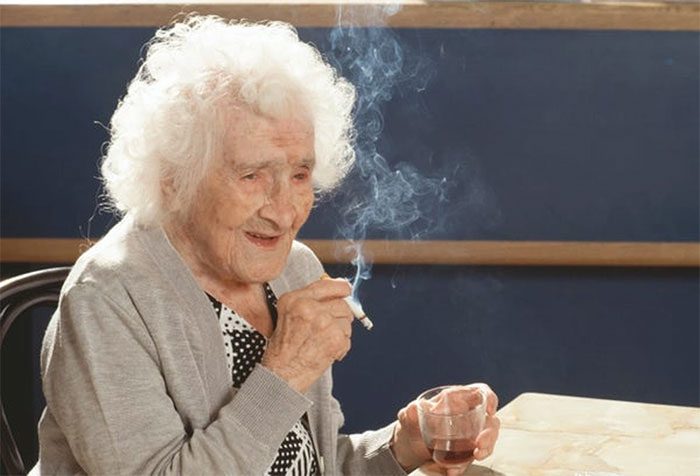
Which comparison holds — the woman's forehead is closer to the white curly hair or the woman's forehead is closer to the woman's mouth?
the white curly hair

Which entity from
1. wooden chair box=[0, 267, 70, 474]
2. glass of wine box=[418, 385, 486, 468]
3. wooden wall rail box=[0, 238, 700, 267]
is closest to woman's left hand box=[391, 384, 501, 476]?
glass of wine box=[418, 385, 486, 468]

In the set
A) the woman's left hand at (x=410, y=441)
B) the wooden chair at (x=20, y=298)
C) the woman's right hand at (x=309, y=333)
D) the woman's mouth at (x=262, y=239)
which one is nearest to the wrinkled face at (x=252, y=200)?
the woman's mouth at (x=262, y=239)

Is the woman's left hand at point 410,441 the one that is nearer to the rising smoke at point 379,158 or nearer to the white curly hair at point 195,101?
the white curly hair at point 195,101

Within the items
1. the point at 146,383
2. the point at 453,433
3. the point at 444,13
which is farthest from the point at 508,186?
the point at 146,383

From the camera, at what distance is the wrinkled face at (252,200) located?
211cm

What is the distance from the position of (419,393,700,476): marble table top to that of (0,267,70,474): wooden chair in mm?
903

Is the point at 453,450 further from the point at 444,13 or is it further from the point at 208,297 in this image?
the point at 444,13

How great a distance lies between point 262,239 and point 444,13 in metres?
1.75

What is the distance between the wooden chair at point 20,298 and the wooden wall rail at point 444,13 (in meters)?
1.42

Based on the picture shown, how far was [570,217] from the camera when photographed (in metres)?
3.87

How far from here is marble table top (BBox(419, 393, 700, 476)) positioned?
6.66 feet

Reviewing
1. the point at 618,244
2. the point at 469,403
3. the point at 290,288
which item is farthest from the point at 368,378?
the point at 469,403

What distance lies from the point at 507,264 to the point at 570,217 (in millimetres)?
232

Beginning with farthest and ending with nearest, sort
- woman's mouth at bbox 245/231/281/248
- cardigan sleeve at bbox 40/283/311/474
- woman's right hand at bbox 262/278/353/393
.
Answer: woman's mouth at bbox 245/231/281/248 → woman's right hand at bbox 262/278/353/393 → cardigan sleeve at bbox 40/283/311/474
